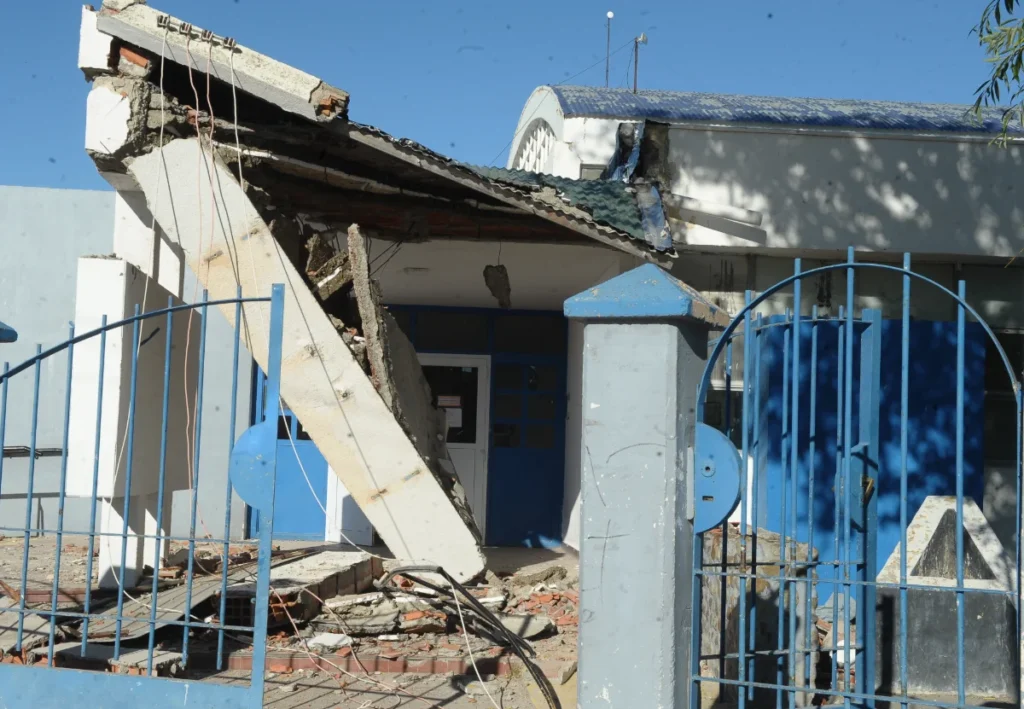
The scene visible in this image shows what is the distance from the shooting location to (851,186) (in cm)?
840

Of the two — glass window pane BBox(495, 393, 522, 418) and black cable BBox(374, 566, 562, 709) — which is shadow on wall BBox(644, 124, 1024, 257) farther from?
black cable BBox(374, 566, 562, 709)

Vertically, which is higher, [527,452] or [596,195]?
[596,195]

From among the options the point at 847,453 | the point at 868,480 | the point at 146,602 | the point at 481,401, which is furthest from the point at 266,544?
the point at 481,401

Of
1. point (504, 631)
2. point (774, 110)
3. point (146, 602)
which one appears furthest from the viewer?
point (774, 110)

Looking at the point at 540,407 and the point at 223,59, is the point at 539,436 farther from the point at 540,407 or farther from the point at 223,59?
the point at 223,59

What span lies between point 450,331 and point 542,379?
4.06 feet

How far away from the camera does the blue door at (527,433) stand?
10938mm

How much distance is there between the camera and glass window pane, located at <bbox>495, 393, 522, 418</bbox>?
11.0 meters

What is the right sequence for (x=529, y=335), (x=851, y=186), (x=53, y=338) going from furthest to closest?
1. (x=53, y=338)
2. (x=529, y=335)
3. (x=851, y=186)

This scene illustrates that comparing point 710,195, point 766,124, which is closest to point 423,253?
point 710,195

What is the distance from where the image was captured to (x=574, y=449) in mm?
10203

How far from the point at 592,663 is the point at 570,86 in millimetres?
11469

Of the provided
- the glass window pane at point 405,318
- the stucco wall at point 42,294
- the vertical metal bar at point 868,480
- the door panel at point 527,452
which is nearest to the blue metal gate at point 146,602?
the vertical metal bar at point 868,480

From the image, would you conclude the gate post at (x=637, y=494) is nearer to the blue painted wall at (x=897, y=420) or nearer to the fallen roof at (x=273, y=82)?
the fallen roof at (x=273, y=82)
